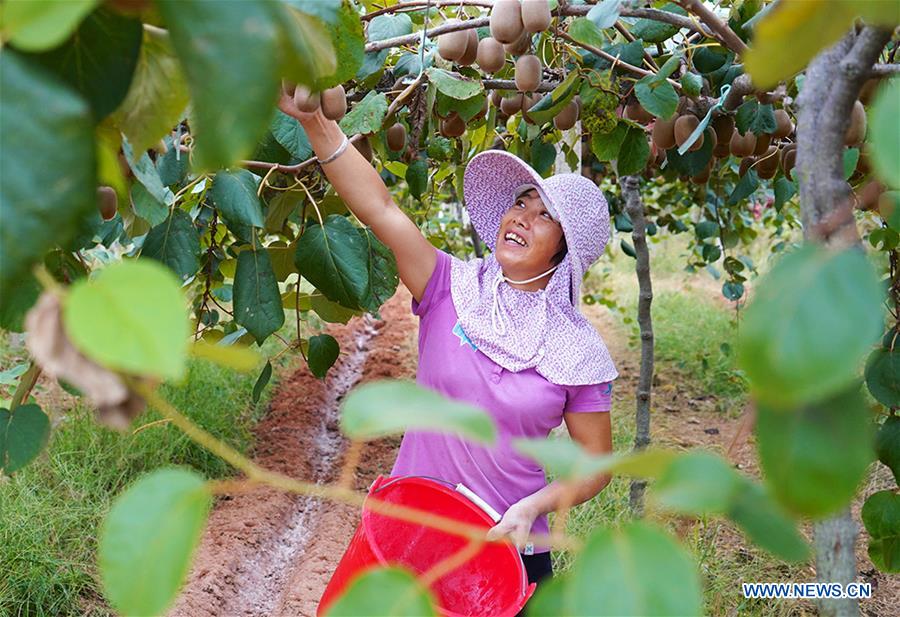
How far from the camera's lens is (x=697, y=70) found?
5.28 ft

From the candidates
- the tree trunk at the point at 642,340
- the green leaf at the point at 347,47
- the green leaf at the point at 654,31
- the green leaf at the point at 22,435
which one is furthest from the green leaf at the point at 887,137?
the tree trunk at the point at 642,340

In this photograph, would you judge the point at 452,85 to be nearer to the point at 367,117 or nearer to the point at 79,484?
the point at 367,117

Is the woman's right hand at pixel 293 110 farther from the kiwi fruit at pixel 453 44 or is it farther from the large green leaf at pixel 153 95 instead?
the large green leaf at pixel 153 95

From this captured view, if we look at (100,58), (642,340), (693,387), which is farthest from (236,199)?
(693,387)

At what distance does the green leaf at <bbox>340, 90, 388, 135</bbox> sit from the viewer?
1.34 metres

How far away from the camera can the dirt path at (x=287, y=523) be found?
96.7 inches

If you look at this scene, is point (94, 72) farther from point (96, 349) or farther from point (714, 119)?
point (714, 119)

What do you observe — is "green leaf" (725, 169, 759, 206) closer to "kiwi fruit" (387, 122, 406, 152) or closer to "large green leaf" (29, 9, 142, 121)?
"kiwi fruit" (387, 122, 406, 152)

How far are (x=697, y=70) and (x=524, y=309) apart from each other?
1.81 ft

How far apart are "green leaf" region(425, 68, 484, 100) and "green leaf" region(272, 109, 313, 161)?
0.23 metres

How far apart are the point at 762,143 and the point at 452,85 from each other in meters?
0.65

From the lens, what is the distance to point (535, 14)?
1.22 meters

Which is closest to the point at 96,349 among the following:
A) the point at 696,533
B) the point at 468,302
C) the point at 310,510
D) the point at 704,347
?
the point at 468,302

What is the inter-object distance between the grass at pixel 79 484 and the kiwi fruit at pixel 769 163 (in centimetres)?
174
